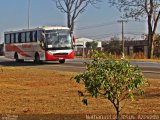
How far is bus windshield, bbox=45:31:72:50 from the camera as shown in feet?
124

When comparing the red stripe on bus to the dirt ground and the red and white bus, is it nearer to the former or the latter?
the red and white bus

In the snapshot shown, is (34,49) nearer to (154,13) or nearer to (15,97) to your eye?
(154,13)

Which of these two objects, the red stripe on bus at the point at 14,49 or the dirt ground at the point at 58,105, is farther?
the red stripe on bus at the point at 14,49

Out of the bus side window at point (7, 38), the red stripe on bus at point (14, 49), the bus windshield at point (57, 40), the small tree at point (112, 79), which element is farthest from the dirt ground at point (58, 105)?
the bus side window at point (7, 38)

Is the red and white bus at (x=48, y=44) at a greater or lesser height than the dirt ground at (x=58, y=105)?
greater

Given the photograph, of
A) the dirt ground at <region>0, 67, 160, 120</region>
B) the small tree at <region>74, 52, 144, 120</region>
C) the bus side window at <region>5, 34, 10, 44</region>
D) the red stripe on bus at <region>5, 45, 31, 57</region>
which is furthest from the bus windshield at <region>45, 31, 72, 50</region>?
the small tree at <region>74, 52, 144, 120</region>

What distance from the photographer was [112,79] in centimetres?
821

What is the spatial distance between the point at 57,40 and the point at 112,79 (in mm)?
29752

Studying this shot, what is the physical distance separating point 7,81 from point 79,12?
1731 inches

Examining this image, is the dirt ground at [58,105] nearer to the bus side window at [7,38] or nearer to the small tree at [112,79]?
the small tree at [112,79]

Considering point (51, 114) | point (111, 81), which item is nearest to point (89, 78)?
point (111, 81)

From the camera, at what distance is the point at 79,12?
2532 inches

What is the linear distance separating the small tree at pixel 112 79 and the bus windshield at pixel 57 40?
29.3m

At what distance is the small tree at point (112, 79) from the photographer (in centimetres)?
820
